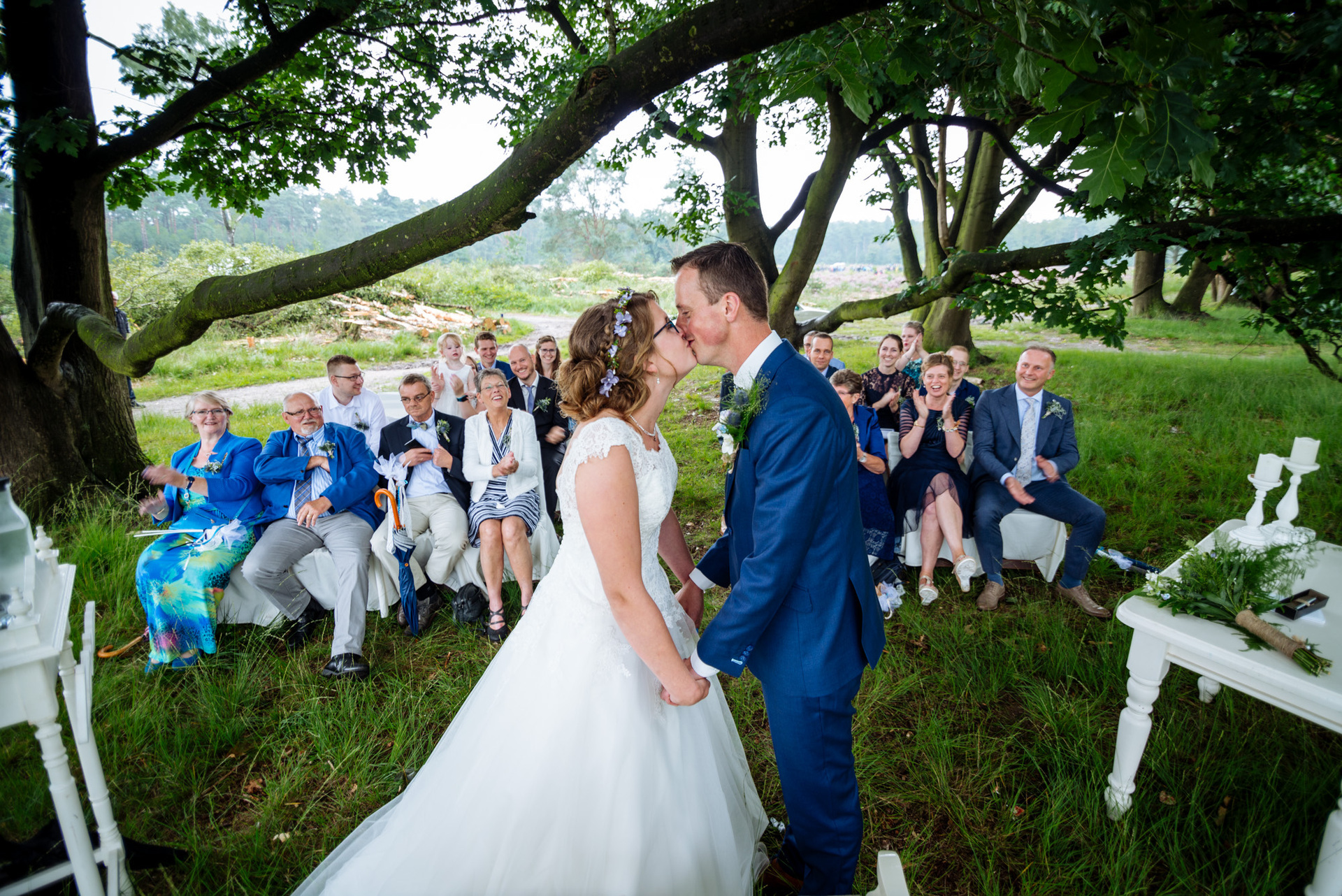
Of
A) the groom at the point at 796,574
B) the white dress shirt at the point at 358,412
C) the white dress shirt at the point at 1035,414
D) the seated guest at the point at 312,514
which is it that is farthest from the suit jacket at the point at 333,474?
the white dress shirt at the point at 1035,414

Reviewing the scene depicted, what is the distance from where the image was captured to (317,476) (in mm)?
4301

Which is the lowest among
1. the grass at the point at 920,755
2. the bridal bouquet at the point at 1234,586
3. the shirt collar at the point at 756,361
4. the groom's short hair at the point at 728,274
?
the grass at the point at 920,755

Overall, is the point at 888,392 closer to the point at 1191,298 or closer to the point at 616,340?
the point at 616,340

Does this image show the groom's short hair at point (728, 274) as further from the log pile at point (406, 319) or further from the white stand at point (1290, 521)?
the log pile at point (406, 319)

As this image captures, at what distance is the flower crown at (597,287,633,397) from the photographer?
2.04 m

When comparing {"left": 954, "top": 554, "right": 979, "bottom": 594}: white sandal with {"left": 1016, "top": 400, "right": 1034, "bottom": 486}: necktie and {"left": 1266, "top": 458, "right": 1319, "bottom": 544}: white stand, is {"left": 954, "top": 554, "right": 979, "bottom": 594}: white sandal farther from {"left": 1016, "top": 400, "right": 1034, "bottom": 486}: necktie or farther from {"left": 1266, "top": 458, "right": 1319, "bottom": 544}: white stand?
{"left": 1266, "top": 458, "right": 1319, "bottom": 544}: white stand

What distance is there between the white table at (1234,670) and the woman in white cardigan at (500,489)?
3.36m

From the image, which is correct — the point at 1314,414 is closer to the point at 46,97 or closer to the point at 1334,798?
the point at 1334,798

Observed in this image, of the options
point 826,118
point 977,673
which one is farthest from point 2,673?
point 826,118

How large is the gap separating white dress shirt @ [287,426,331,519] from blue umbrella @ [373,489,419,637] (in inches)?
14.4

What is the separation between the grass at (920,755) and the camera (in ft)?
8.01

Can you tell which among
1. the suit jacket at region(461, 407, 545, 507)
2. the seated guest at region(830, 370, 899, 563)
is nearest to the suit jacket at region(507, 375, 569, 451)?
the suit jacket at region(461, 407, 545, 507)

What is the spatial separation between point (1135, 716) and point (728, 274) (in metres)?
2.44

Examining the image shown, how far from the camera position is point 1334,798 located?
2.60 metres
